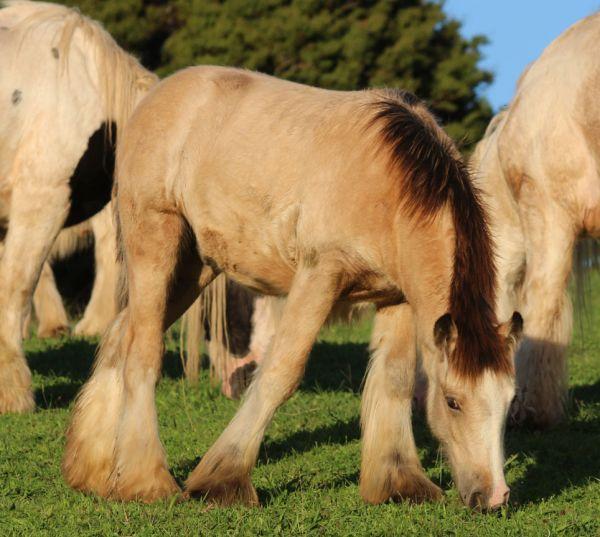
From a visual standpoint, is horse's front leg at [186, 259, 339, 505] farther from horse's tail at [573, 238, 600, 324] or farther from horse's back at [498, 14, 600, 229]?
horse's tail at [573, 238, 600, 324]

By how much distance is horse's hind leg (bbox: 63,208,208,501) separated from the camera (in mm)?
5777

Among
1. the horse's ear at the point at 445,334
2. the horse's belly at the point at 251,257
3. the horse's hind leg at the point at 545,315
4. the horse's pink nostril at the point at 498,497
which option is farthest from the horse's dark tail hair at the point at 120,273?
the horse's pink nostril at the point at 498,497

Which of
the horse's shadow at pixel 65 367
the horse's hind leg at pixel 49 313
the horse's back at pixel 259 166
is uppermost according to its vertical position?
the horse's back at pixel 259 166

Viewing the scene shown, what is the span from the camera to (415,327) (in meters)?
5.51

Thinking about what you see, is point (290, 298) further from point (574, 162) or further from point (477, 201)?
point (574, 162)

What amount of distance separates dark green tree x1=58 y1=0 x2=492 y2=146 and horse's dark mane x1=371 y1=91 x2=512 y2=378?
1543cm

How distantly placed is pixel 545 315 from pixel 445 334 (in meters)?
2.52

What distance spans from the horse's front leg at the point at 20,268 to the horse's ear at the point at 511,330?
389cm

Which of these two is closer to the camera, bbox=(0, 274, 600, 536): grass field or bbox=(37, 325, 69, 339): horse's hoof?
bbox=(0, 274, 600, 536): grass field

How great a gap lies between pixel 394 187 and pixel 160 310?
162 centimetres

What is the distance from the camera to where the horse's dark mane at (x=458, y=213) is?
4887 mm

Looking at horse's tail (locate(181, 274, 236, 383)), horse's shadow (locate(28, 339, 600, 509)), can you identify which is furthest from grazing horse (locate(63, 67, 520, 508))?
horse's tail (locate(181, 274, 236, 383))

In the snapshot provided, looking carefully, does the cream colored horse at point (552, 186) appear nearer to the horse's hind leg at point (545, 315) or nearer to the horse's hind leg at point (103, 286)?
the horse's hind leg at point (545, 315)

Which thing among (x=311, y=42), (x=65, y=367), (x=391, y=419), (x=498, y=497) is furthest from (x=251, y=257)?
(x=311, y=42)
